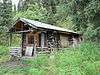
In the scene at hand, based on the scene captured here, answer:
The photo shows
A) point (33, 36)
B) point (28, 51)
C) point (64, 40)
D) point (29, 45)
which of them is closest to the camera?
point (28, 51)

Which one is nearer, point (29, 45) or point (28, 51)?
point (28, 51)

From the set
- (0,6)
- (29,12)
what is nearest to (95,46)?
(0,6)

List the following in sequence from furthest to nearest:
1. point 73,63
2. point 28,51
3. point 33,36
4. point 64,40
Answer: point 64,40 < point 33,36 < point 28,51 < point 73,63

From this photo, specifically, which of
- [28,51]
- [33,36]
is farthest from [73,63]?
[33,36]

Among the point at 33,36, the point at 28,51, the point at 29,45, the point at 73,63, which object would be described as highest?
the point at 33,36

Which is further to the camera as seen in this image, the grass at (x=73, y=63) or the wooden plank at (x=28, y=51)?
the wooden plank at (x=28, y=51)

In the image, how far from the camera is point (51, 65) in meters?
8.95

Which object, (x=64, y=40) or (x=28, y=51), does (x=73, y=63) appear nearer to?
(x=28, y=51)

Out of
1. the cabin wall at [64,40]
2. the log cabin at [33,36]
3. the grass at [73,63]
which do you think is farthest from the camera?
the cabin wall at [64,40]

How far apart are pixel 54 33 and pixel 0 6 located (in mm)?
14829

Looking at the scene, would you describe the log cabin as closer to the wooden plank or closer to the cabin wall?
the wooden plank

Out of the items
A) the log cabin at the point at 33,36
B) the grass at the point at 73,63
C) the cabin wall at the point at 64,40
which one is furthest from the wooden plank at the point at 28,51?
the grass at the point at 73,63

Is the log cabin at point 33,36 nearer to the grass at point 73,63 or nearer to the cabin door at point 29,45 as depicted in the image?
the cabin door at point 29,45

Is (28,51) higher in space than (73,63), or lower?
lower
